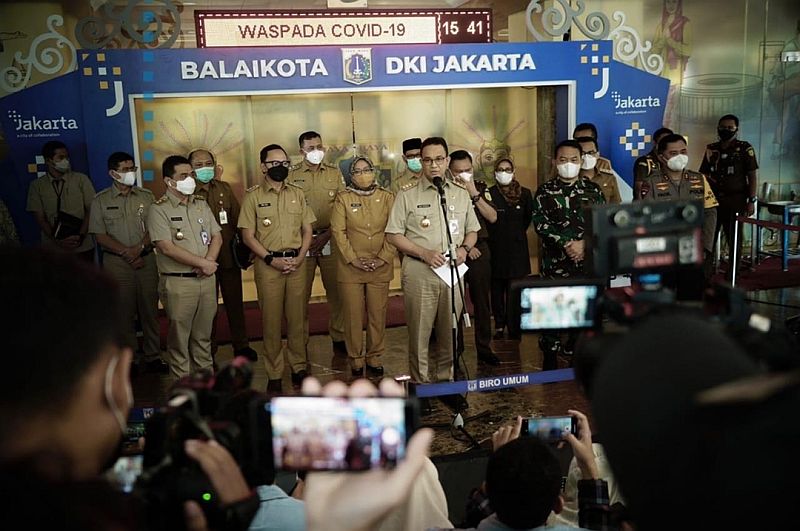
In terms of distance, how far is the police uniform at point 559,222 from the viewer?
5.11 meters

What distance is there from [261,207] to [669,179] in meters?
3.48

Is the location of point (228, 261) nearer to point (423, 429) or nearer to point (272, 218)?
point (272, 218)

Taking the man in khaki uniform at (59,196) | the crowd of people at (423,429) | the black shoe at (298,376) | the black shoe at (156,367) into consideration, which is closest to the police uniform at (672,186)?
the crowd of people at (423,429)

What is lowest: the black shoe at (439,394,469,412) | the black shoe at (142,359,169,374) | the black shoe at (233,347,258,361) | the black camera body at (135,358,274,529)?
the black shoe at (439,394,469,412)

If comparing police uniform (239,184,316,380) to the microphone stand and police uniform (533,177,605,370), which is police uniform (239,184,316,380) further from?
police uniform (533,177,605,370)

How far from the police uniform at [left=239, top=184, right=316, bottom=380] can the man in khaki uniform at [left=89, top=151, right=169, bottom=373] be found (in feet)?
3.01

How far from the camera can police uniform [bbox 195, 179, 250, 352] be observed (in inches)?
227

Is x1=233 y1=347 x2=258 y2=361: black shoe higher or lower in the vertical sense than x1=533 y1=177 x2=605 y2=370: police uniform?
lower

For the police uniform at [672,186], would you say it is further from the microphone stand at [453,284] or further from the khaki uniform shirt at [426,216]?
the microphone stand at [453,284]

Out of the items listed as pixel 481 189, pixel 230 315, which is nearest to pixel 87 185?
pixel 230 315

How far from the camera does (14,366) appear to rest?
687 mm

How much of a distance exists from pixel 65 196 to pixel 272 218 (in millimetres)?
2029

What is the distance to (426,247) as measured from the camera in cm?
483

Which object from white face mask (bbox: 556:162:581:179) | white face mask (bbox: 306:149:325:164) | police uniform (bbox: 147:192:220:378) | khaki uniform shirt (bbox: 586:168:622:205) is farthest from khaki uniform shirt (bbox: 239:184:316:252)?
khaki uniform shirt (bbox: 586:168:622:205)
